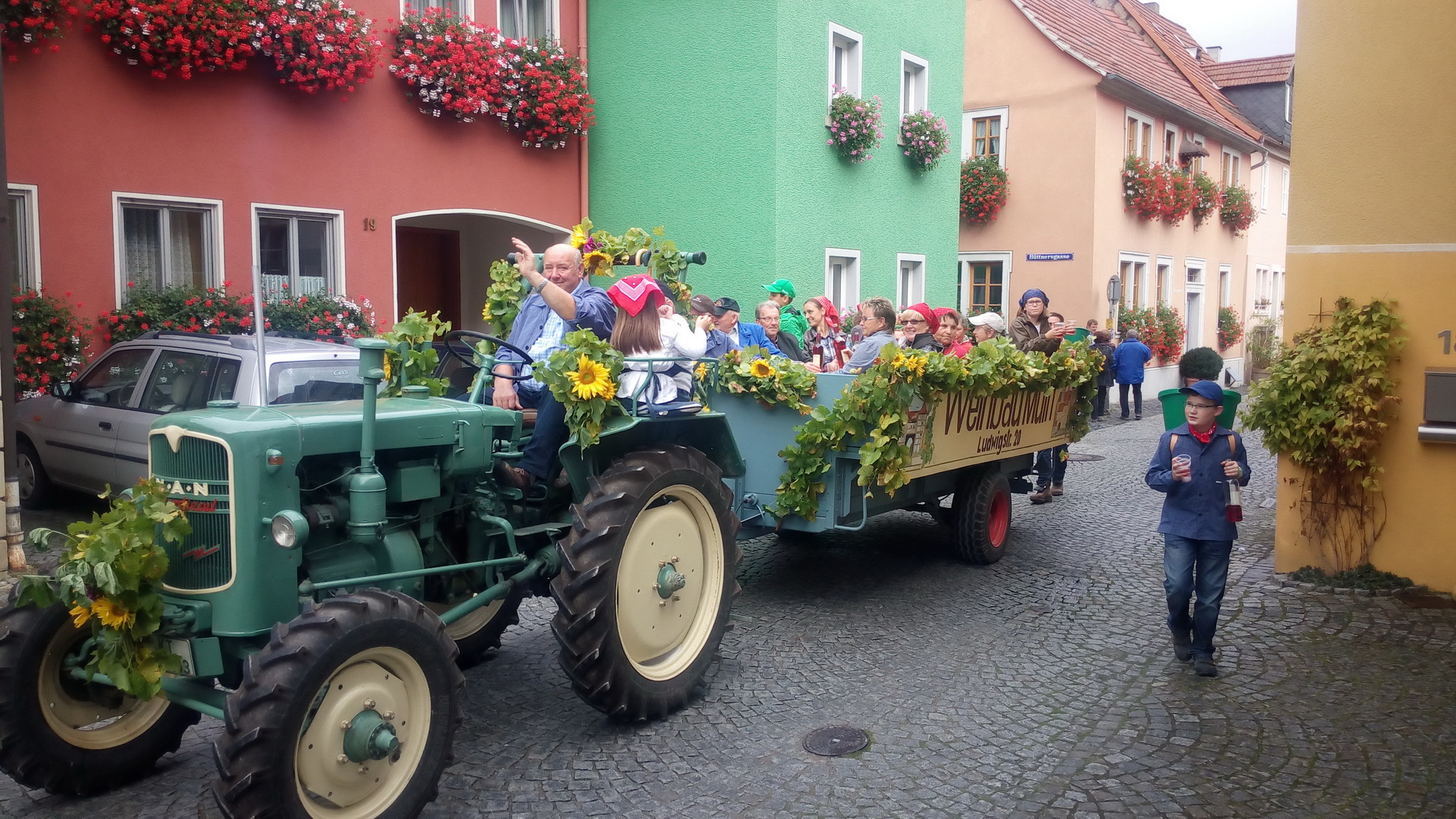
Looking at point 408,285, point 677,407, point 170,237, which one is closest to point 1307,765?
point 677,407

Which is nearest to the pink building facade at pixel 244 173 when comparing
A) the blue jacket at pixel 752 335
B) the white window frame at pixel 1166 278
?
the blue jacket at pixel 752 335

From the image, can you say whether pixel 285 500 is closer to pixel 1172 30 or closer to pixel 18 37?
pixel 18 37

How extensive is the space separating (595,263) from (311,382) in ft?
7.76

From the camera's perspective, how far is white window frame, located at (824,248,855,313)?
46.3 ft

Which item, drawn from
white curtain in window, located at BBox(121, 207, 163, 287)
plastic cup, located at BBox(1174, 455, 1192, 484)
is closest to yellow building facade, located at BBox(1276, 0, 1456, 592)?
plastic cup, located at BBox(1174, 455, 1192, 484)

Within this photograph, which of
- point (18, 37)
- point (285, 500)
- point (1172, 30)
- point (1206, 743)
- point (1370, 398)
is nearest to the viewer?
point (285, 500)

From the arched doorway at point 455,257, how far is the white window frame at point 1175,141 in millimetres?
15244

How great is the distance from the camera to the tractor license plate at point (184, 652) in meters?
3.47

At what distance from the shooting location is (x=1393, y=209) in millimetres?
6629

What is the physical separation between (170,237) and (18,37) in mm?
1890

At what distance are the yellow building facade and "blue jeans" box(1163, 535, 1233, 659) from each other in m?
2.07

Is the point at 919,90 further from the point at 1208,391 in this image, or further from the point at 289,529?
the point at 289,529

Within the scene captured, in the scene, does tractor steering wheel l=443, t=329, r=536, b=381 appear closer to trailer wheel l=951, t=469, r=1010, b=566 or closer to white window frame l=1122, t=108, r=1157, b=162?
trailer wheel l=951, t=469, r=1010, b=566

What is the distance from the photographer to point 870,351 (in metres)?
6.67
